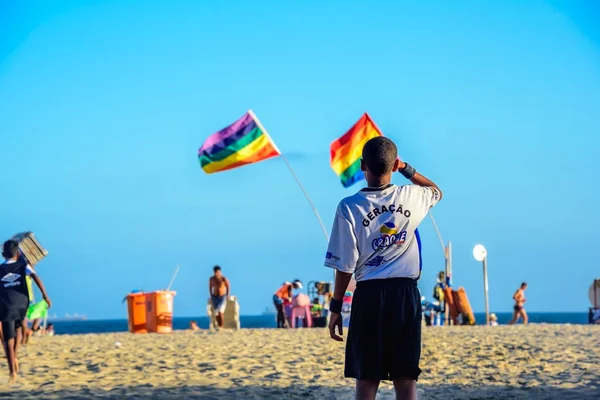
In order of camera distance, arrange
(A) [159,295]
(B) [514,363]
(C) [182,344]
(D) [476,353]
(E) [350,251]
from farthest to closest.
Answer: (A) [159,295] → (C) [182,344] → (D) [476,353] → (B) [514,363] → (E) [350,251]

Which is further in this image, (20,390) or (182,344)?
(182,344)

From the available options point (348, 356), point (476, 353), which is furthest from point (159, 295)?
point (348, 356)

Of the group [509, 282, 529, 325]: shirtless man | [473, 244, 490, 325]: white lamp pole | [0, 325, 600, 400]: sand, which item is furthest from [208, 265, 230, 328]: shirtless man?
[509, 282, 529, 325]: shirtless man

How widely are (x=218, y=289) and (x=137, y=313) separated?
216 cm

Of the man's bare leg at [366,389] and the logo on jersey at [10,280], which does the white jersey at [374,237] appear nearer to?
the man's bare leg at [366,389]

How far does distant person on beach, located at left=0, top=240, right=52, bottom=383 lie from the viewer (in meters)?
8.98

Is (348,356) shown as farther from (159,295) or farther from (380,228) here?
(159,295)

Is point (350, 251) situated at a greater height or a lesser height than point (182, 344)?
greater

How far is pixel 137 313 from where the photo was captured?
64.6 ft

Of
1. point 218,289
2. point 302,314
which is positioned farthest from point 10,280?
point 302,314

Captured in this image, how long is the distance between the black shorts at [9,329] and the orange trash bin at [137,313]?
10602 mm

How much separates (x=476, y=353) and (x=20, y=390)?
5.80m

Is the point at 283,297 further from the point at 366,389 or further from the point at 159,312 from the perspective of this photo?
the point at 366,389

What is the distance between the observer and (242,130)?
22047 millimetres
